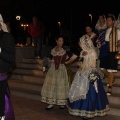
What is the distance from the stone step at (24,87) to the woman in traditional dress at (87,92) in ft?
9.13

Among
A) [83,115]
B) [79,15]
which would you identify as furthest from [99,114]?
[79,15]

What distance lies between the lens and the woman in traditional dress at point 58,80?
7749 mm

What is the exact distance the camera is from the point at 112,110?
7.62 metres

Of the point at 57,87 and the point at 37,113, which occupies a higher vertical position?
the point at 57,87

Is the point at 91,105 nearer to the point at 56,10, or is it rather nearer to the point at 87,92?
the point at 87,92

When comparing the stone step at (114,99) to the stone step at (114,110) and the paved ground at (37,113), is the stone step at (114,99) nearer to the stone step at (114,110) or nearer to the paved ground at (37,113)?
the stone step at (114,110)

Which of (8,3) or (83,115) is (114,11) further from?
(83,115)

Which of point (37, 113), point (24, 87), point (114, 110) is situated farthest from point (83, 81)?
point (24, 87)

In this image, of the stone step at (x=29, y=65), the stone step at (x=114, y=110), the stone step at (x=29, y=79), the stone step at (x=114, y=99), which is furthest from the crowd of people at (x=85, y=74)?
the stone step at (x=29, y=65)

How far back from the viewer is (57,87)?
25.6 feet

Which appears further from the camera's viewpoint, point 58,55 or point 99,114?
point 58,55

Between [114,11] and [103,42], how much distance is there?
2529 centimetres

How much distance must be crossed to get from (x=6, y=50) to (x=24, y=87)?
6233 millimetres

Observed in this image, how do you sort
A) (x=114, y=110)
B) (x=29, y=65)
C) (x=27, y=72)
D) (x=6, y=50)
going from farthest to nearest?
(x=29, y=65)
(x=27, y=72)
(x=114, y=110)
(x=6, y=50)
